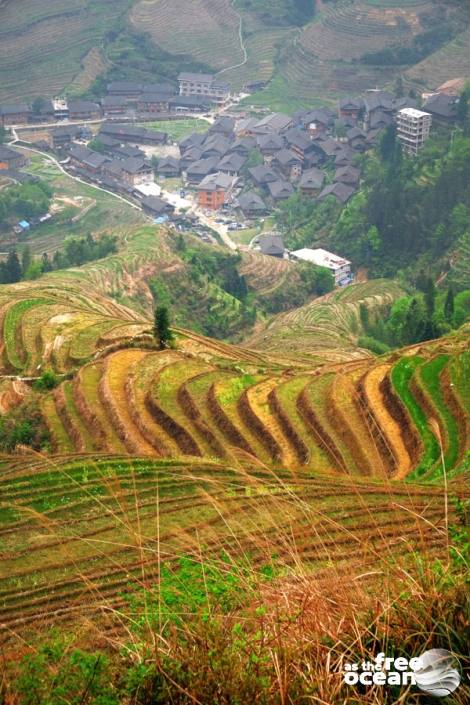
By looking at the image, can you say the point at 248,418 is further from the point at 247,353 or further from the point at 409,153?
the point at 409,153

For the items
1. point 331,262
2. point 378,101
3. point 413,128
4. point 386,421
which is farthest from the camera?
point 378,101

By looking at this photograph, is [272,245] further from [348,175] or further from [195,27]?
[195,27]

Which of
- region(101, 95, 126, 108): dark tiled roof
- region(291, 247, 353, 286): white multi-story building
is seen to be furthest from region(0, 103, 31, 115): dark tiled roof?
region(291, 247, 353, 286): white multi-story building

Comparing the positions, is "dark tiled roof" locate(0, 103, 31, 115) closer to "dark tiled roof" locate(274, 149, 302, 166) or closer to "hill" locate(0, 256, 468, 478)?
"dark tiled roof" locate(274, 149, 302, 166)

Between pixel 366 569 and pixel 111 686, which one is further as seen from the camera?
pixel 366 569

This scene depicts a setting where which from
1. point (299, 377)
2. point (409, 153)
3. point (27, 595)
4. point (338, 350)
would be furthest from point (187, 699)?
point (409, 153)

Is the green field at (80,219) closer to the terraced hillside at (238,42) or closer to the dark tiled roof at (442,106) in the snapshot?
the terraced hillside at (238,42)

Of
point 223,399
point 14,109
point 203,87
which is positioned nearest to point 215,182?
point 203,87

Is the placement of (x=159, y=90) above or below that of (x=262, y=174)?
above
